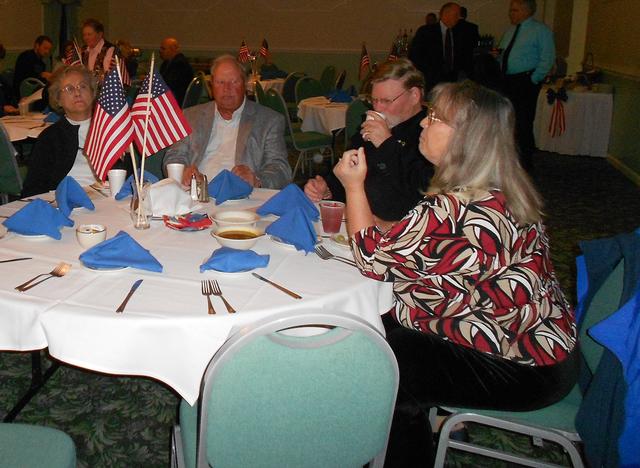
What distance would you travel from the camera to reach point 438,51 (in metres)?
6.98

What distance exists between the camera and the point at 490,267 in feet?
5.17

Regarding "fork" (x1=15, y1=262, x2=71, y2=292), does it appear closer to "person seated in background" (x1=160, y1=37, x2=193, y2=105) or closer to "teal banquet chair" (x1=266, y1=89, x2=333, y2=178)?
"teal banquet chair" (x1=266, y1=89, x2=333, y2=178)

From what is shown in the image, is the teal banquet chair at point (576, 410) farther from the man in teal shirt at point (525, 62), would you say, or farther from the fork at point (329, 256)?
the man in teal shirt at point (525, 62)

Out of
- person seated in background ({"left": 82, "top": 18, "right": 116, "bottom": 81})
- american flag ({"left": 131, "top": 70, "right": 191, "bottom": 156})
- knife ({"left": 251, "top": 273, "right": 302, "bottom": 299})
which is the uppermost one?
person seated in background ({"left": 82, "top": 18, "right": 116, "bottom": 81})

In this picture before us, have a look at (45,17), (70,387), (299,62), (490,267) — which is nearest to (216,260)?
(490,267)

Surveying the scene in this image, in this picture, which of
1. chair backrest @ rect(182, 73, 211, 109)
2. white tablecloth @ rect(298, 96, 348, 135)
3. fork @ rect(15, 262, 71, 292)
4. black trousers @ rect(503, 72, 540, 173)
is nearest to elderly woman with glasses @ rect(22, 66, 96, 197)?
fork @ rect(15, 262, 71, 292)

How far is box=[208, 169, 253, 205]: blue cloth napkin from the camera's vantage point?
239cm

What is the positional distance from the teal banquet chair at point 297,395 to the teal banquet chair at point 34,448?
36 cm

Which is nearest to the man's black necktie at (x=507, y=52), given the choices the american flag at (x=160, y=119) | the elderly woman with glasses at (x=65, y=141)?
the elderly woman with glasses at (x=65, y=141)

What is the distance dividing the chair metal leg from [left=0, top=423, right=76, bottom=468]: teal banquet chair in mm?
1011

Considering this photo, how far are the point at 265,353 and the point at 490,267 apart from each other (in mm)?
759

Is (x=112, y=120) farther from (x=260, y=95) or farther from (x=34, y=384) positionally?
(x=260, y=95)

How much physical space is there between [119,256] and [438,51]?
6.12 m

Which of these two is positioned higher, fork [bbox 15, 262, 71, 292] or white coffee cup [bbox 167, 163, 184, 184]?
white coffee cup [bbox 167, 163, 184, 184]
